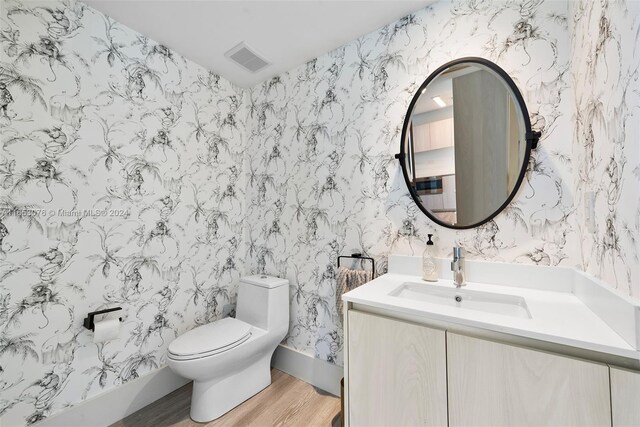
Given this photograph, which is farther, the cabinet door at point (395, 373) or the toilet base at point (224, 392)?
the toilet base at point (224, 392)

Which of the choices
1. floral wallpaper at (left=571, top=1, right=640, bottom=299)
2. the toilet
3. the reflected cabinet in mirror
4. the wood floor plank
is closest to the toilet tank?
the toilet

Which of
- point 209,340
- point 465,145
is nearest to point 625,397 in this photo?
point 465,145

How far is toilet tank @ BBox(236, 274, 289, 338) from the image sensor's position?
1758mm

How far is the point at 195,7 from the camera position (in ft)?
4.84

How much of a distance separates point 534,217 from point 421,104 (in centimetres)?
77

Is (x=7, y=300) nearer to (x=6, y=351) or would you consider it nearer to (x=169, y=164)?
(x=6, y=351)

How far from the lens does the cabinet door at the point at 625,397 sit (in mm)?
652

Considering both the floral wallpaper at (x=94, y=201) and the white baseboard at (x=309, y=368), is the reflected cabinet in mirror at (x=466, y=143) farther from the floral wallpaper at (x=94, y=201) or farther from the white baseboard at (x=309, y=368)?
the floral wallpaper at (x=94, y=201)

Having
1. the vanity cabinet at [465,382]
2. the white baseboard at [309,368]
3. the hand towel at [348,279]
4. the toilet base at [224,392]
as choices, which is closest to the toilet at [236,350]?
the toilet base at [224,392]

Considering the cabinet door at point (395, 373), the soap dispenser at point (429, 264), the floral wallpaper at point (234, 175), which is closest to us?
the cabinet door at point (395, 373)

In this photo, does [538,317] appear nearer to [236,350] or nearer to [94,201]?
[236,350]

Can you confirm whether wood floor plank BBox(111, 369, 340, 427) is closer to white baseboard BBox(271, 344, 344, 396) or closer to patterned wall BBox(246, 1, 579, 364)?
white baseboard BBox(271, 344, 344, 396)

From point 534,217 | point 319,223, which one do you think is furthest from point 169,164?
point 534,217

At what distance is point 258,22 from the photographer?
1583 millimetres
